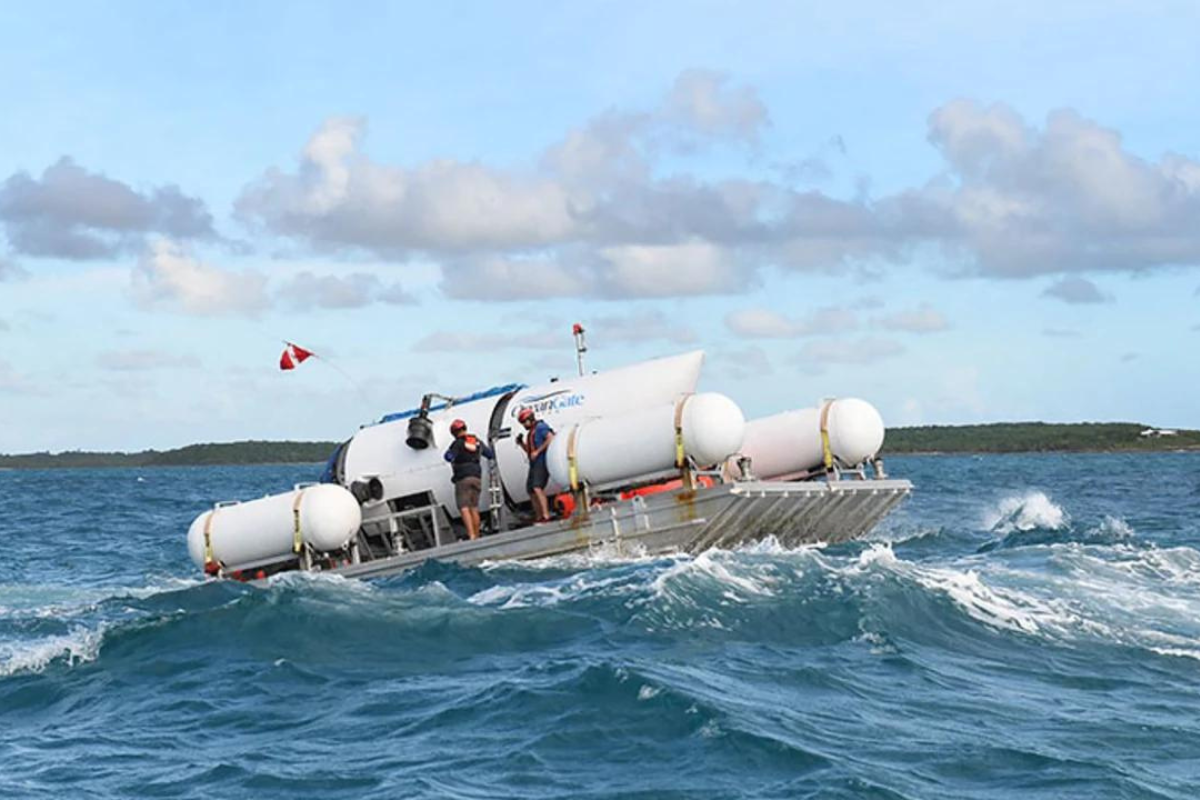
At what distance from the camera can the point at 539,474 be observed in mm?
20594

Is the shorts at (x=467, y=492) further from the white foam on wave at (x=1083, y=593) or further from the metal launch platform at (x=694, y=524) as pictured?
the white foam on wave at (x=1083, y=593)

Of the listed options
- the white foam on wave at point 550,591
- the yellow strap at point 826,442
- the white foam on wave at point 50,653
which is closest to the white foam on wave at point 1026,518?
the yellow strap at point 826,442

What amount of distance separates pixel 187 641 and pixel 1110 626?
31.1ft

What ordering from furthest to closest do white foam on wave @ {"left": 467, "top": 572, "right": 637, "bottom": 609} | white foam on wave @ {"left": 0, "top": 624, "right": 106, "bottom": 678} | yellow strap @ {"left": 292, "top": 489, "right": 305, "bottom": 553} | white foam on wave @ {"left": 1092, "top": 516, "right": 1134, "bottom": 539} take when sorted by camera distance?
white foam on wave @ {"left": 1092, "top": 516, "right": 1134, "bottom": 539} → yellow strap @ {"left": 292, "top": 489, "right": 305, "bottom": 553} → white foam on wave @ {"left": 467, "top": 572, "right": 637, "bottom": 609} → white foam on wave @ {"left": 0, "top": 624, "right": 106, "bottom": 678}

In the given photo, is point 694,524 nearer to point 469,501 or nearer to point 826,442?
point 826,442

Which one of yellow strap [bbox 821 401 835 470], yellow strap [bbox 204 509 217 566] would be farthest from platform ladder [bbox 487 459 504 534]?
yellow strap [bbox 821 401 835 470]

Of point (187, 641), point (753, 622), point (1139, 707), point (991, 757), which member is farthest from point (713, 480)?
point (991, 757)

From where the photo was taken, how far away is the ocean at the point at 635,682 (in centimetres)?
982

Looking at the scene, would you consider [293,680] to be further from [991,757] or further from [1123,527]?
[1123,527]

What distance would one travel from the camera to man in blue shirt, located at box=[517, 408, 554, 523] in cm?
2055

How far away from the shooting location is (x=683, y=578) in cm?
1620

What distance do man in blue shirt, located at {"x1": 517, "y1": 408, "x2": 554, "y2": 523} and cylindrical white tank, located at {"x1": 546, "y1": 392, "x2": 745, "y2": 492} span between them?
36cm

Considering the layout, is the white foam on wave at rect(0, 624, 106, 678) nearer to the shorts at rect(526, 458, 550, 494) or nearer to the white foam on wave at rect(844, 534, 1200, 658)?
the shorts at rect(526, 458, 550, 494)

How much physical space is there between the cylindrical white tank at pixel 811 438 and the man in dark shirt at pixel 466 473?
3.91 meters
